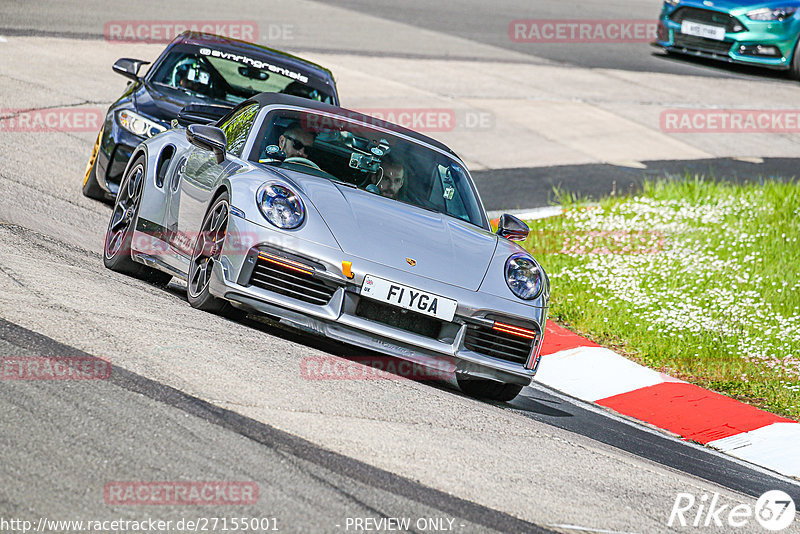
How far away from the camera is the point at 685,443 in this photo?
254 inches

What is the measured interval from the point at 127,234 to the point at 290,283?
1929mm

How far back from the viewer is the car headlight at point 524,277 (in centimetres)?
600

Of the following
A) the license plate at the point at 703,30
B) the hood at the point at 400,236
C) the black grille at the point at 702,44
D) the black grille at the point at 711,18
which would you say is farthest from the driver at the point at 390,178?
the black grille at the point at 702,44

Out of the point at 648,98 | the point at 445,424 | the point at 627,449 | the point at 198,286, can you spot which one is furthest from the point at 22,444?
the point at 648,98

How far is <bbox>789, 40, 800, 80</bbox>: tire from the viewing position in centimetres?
2008

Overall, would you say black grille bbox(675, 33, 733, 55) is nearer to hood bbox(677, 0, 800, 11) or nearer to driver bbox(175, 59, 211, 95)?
hood bbox(677, 0, 800, 11)

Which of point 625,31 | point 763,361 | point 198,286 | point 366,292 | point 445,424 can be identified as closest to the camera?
point 445,424

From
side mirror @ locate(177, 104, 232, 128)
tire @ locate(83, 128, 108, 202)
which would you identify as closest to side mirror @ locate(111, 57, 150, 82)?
tire @ locate(83, 128, 108, 202)

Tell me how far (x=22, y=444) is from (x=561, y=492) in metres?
1.99

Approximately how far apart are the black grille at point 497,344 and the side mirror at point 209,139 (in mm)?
A: 1829

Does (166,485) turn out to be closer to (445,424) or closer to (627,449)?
(445,424)

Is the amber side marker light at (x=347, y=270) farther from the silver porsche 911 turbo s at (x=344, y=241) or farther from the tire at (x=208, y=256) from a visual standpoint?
the tire at (x=208, y=256)

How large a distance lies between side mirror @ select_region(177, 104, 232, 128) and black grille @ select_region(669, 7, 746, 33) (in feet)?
38.7

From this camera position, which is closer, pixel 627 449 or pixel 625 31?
pixel 627 449
